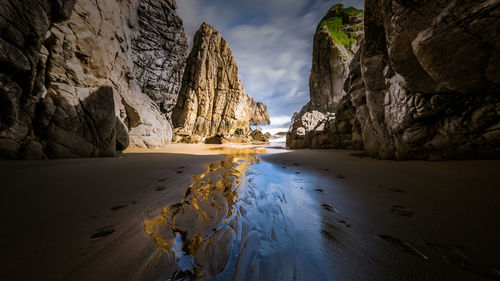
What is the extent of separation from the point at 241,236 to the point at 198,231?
0.37 m

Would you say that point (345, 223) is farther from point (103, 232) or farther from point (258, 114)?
point (258, 114)

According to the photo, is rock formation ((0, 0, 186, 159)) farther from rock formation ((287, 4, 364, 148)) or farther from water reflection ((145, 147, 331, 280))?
rock formation ((287, 4, 364, 148))

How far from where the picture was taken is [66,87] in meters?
3.90

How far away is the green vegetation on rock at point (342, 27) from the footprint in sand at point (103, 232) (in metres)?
32.6

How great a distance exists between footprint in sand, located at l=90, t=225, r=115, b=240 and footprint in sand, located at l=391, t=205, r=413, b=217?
8.15ft

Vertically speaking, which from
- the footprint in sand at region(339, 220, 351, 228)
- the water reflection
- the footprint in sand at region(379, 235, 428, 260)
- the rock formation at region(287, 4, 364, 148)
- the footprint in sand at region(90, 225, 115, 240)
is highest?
the rock formation at region(287, 4, 364, 148)

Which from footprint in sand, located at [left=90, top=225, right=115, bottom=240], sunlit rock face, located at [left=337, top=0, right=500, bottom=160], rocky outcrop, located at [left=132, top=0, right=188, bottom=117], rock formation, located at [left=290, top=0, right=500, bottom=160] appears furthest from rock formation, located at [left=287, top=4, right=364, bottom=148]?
footprint in sand, located at [left=90, top=225, right=115, bottom=240]

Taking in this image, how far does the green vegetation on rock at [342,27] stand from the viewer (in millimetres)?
24656

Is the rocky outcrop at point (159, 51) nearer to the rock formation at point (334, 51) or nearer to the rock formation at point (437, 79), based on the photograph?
the rock formation at point (437, 79)

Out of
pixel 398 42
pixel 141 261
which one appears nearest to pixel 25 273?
pixel 141 261

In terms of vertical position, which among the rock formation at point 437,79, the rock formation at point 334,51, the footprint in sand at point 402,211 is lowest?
the footprint in sand at point 402,211

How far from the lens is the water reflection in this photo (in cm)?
90

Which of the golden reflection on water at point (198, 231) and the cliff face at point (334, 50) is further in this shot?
the cliff face at point (334, 50)

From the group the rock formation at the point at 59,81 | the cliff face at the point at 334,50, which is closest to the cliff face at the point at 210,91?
the rock formation at the point at 59,81
